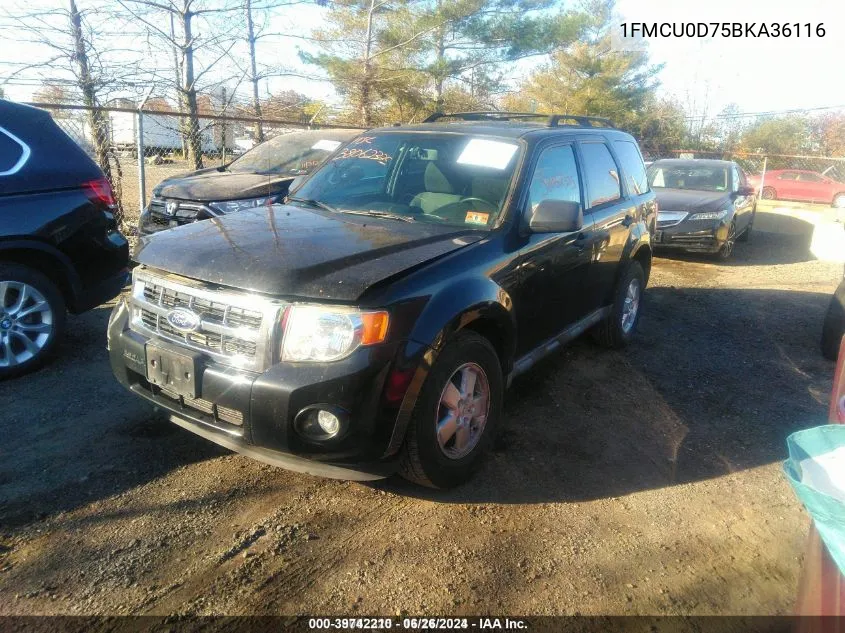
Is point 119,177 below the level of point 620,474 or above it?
above

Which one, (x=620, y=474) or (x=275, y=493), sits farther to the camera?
(x=620, y=474)

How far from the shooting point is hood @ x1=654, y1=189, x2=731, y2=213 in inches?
388

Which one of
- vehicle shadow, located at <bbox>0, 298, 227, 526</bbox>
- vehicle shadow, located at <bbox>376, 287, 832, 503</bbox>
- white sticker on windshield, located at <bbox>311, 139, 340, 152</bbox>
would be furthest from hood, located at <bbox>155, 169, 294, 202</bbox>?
vehicle shadow, located at <bbox>376, 287, 832, 503</bbox>

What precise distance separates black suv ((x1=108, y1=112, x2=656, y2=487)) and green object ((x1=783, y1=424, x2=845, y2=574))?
148 cm

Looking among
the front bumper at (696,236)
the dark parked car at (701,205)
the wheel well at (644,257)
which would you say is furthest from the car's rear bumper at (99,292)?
the front bumper at (696,236)

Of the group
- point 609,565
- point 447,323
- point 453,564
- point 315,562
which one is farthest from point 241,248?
point 609,565

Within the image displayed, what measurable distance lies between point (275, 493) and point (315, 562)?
22.5 inches

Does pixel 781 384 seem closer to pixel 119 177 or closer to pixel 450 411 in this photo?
pixel 450 411

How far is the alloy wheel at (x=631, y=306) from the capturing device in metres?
5.53

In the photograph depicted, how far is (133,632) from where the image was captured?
7.25 feet

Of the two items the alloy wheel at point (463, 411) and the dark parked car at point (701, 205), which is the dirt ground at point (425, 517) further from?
the dark parked car at point (701, 205)

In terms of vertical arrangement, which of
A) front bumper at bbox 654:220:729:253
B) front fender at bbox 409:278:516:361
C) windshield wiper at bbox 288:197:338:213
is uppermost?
windshield wiper at bbox 288:197:338:213

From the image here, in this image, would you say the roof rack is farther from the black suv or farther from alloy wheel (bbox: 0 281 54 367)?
alloy wheel (bbox: 0 281 54 367)

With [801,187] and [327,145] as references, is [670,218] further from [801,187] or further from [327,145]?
[801,187]
